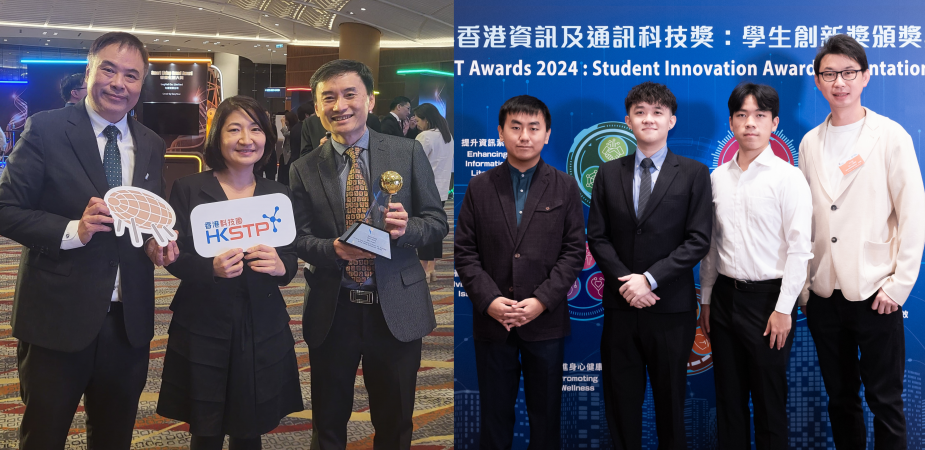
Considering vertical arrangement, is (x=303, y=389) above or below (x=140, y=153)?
below

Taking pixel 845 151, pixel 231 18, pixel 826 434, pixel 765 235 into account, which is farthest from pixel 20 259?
pixel 826 434

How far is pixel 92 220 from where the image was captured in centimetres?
231

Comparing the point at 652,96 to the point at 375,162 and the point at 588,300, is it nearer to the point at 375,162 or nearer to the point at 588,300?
the point at 588,300

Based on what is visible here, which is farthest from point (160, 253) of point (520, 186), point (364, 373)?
point (520, 186)

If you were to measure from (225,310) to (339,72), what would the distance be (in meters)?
1.03

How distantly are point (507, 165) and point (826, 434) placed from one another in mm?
2069

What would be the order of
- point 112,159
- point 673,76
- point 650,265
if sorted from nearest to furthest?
point 112,159
point 650,265
point 673,76

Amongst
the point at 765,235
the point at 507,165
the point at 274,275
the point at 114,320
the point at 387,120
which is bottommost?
the point at 114,320

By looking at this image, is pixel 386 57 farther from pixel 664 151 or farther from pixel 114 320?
pixel 114 320

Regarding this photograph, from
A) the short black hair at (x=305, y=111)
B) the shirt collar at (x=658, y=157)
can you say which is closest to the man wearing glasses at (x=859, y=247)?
the shirt collar at (x=658, y=157)

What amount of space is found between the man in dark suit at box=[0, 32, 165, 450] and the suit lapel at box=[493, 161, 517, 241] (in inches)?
52.7

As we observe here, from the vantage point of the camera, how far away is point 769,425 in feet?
8.63

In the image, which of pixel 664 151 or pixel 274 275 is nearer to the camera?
pixel 274 275

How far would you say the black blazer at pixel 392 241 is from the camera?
2.55 metres
